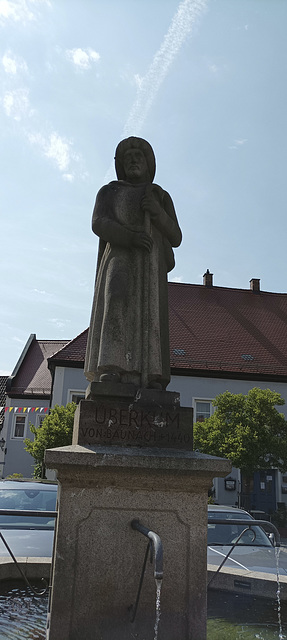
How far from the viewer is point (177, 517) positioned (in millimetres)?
3602

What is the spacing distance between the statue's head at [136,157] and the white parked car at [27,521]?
3192 millimetres

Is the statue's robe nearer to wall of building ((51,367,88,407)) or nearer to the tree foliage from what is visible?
the tree foliage

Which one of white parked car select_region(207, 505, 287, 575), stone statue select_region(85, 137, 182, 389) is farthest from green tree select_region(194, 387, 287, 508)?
stone statue select_region(85, 137, 182, 389)

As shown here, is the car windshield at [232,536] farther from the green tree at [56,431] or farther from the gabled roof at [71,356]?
the gabled roof at [71,356]

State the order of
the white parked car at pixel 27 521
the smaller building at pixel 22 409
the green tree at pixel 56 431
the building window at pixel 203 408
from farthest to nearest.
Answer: the smaller building at pixel 22 409, the building window at pixel 203 408, the green tree at pixel 56 431, the white parked car at pixel 27 521

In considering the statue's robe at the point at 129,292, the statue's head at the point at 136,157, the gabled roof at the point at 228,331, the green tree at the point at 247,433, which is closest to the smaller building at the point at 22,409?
the gabled roof at the point at 228,331

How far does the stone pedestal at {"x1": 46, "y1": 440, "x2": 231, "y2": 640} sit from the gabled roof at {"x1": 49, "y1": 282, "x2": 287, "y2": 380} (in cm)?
2137

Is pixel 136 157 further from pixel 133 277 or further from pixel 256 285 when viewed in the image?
pixel 256 285

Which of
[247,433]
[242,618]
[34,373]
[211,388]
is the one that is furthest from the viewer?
[34,373]

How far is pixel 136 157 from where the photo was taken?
15.7ft

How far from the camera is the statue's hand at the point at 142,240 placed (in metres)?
4.35

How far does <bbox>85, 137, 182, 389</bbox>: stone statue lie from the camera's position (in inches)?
163

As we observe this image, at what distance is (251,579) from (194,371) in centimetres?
2101

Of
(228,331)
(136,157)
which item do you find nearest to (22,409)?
(228,331)
